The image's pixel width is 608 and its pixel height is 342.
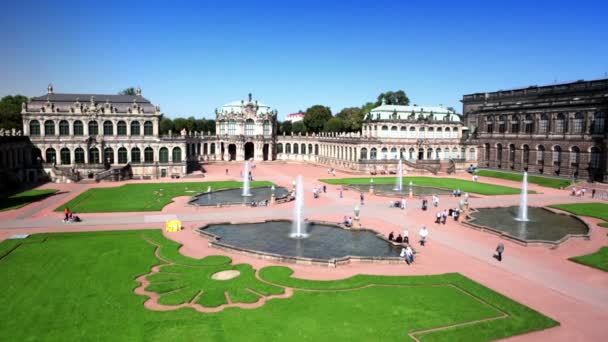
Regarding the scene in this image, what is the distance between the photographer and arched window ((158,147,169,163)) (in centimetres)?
9281

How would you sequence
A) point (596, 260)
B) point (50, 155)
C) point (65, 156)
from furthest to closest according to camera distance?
point (65, 156) < point (50, 155) < point (596, 260)

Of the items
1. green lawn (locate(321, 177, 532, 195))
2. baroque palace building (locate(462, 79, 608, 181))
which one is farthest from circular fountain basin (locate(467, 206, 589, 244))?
baroque palace building (locate(462, 79, 608, 181))

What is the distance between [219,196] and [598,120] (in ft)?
224

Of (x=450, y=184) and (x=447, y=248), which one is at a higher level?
(x=450, y=184)

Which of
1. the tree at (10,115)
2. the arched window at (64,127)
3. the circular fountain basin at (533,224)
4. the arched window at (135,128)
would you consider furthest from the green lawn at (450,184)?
the tree at (10,115)

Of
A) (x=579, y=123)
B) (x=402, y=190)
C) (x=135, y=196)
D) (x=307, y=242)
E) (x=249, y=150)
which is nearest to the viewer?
(x=307, y=242)

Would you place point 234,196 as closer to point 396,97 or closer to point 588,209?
point 588,209

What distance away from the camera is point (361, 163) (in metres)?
104

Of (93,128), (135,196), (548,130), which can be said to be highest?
(93,128)

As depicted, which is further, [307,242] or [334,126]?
[334,126]

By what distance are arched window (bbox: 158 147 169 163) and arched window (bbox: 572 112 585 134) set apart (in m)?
Answer: 80.7

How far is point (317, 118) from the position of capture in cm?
15975

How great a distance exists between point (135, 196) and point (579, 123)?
7949 centimetres

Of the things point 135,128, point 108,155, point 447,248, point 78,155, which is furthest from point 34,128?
point 447,248
